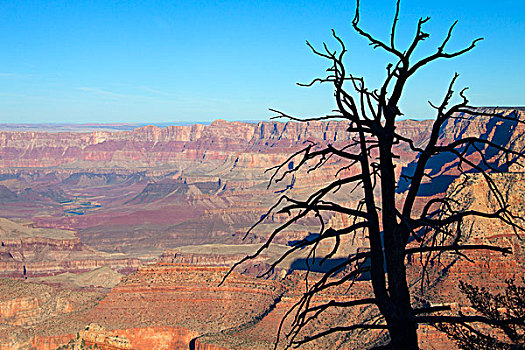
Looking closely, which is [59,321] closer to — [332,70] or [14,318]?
[14,318]

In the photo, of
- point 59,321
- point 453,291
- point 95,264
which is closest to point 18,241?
point 95,264

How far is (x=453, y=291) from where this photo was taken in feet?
129

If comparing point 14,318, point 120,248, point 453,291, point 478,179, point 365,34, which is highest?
point 365,34

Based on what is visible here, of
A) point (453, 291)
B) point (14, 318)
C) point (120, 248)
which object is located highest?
point (453, 291)

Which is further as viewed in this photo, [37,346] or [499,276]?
[37,346]

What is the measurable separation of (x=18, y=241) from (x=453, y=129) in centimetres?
14309

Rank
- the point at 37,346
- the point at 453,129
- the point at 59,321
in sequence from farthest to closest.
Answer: the point at 453,129 < the point at 59,321 < the point at 37,346

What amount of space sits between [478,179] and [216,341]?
3443cm

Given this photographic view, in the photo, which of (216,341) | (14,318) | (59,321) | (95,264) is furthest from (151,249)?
(216,341)

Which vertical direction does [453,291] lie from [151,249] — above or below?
above

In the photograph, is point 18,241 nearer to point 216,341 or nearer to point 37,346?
point 37,346

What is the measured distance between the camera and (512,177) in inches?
2242

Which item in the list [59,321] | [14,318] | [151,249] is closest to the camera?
[59,321]

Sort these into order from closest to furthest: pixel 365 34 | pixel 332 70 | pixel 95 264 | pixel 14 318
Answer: pixel 365 34, pixel 332 70, pixel 14 318, pixel 95 264
